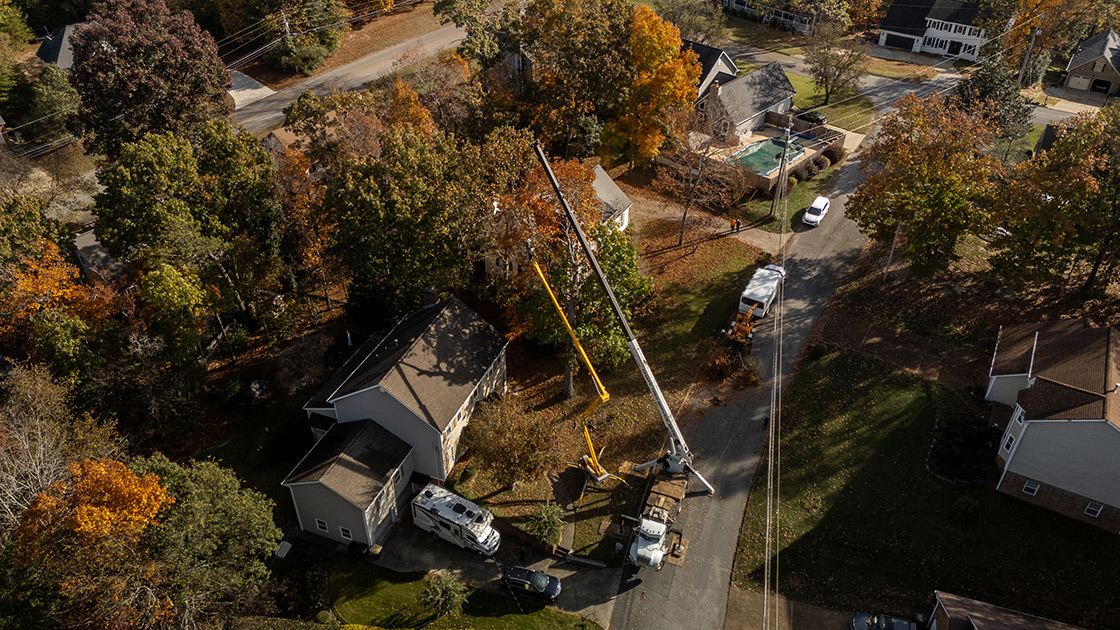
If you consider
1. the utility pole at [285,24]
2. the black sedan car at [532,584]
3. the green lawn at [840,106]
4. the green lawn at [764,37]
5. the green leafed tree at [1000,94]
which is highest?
the utility pole at [285,24]

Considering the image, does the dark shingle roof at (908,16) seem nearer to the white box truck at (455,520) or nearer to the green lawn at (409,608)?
the white box truck at (455,520)

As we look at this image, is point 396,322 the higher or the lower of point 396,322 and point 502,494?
the higher

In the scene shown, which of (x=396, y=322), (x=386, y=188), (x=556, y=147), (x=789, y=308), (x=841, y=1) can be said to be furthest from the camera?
(x=841, y=1)

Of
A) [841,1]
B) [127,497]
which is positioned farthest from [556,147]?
[841,1]

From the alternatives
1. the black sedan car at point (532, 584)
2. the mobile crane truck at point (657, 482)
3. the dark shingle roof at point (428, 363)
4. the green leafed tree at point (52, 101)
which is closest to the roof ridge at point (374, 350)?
the dark shingle roof at point (428, 363)

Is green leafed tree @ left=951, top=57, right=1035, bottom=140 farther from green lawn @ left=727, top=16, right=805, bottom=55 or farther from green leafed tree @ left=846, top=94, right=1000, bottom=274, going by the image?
green lawn @ left=727, top=16, right=805, bottom=55

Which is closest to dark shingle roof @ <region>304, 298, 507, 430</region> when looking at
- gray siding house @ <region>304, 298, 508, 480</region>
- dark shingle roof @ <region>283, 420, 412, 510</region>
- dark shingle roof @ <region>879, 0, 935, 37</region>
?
gray siding house @ <region>304, 298, 508, 480</region>

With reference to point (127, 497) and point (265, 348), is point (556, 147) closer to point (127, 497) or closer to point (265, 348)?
point (265, 348)
